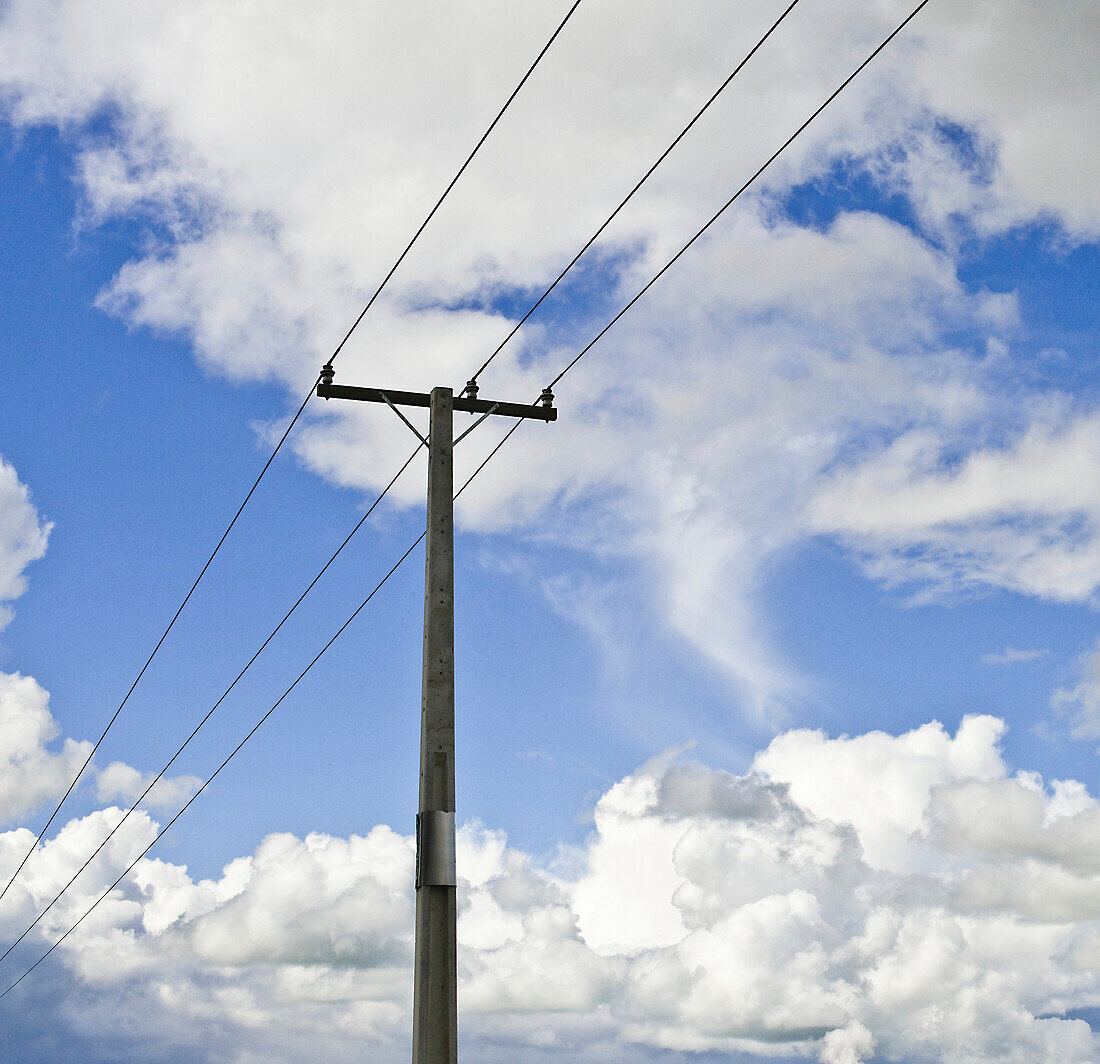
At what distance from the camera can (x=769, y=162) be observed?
11422 millimetres

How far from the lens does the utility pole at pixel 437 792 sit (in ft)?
38.7

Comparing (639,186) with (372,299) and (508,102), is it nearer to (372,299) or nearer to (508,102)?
(508,102)

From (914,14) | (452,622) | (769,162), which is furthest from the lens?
(452,622)

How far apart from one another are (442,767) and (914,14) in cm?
759

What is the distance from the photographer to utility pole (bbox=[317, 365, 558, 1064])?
38.7ft

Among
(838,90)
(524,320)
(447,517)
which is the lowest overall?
(447,517)

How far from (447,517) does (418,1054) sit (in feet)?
17.1

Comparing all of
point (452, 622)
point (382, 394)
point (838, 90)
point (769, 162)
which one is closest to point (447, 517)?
point (452, 622)

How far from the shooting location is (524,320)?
1498 centimetres

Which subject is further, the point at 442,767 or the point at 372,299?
the point at 372,299

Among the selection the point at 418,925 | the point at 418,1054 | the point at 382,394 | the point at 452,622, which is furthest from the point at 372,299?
the point at 418,1054

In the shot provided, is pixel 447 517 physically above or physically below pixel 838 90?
below

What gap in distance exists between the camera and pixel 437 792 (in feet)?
41.2

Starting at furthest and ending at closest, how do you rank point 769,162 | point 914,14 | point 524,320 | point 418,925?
point 524,320 < point 418,925 < point 769,162 < point 914,14
